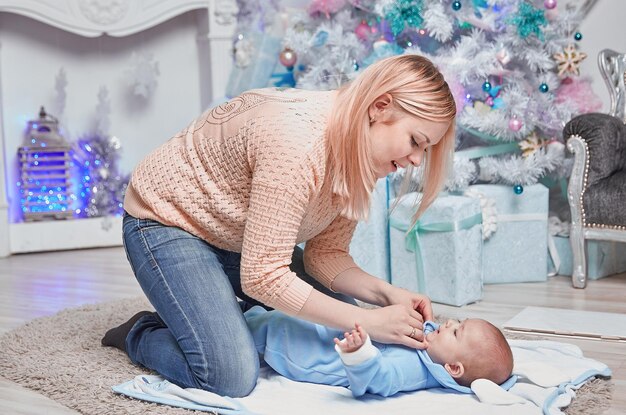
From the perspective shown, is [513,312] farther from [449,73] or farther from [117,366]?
[117,366]

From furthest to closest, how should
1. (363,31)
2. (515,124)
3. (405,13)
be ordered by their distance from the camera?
(363,31) → (405,13) → (515,124)

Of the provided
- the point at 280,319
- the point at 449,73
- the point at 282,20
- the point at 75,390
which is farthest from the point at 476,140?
the point at 75,390

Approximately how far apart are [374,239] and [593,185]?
76 cm

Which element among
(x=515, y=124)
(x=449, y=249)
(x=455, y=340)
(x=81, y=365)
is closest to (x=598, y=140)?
(x=515, y=124)

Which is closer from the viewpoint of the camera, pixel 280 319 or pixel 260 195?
pixel 260 195

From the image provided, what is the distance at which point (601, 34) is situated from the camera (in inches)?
142

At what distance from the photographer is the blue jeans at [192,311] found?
1.77 meters

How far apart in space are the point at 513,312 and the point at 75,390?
1.31 metres

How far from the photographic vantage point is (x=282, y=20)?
4031mm

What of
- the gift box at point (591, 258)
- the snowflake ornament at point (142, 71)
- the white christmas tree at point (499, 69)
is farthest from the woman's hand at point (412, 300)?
the snowflake ornament at point (142, 71)

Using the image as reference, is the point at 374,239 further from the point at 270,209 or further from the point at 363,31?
Result: the point at 270,209

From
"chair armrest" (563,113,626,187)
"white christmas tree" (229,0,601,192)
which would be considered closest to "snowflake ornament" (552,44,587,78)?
"white christmas tree" (229,0,601,192)

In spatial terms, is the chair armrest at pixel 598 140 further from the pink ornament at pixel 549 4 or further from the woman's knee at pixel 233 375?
the woman's knee at pixel 233 375

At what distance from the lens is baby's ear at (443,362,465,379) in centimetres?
172
